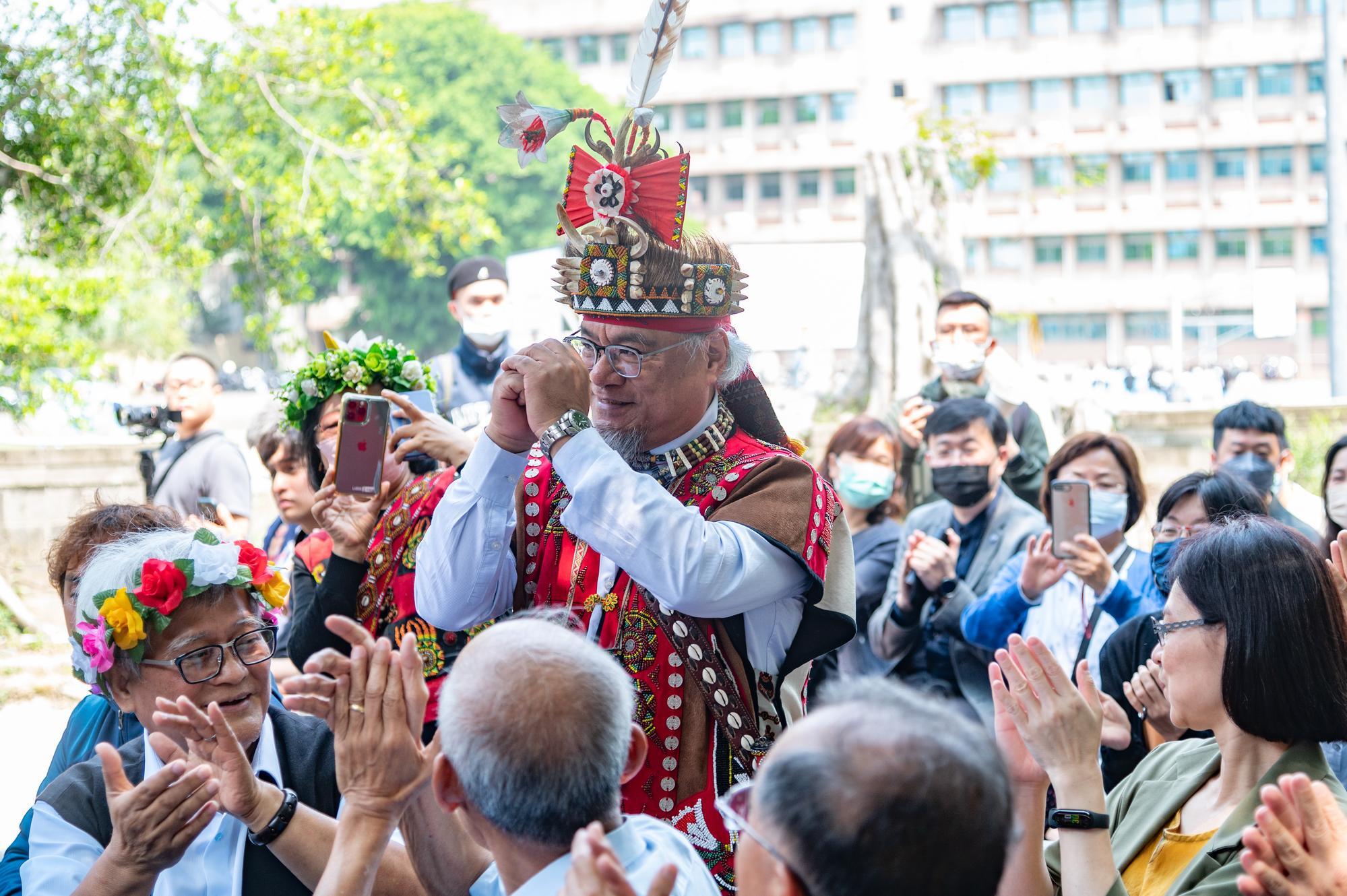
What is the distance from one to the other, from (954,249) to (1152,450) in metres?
2.95

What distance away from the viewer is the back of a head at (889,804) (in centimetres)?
148

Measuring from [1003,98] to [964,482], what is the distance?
5170cm

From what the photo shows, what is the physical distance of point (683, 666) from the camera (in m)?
2.66

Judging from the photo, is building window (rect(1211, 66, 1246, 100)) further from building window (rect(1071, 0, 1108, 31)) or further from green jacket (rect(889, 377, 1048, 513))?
green jacket (rect(889, 377, 1048, 513))

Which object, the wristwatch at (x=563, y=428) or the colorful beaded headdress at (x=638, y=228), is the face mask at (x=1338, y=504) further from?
the wristwatch at (x=563, y=428)

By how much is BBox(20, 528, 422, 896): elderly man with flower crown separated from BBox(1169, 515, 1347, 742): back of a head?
4.97 ft

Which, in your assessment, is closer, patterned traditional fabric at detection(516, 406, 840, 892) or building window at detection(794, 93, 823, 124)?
patterned traditional fabric at detection(516, 406, 840, 892)

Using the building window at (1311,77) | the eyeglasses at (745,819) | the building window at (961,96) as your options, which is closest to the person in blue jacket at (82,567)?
the eyeglasses at (745,819)

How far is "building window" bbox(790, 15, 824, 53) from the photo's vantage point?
56156 millimetres

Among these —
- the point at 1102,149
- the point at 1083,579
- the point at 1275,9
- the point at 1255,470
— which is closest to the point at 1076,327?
the point at 1102,149

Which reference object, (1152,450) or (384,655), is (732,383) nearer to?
(384,655)

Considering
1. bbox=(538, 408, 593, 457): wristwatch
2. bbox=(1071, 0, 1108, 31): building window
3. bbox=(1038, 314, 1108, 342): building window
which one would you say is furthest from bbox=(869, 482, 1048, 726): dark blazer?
bbox=(1071, 0, 1108, 31): building window

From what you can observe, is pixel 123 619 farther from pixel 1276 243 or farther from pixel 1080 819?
pixel 1276 243

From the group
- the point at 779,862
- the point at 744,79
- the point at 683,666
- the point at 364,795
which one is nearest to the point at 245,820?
the point at 364,795
